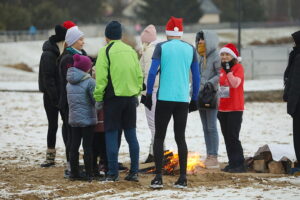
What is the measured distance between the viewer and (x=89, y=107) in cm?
938

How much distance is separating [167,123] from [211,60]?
5.93 feet

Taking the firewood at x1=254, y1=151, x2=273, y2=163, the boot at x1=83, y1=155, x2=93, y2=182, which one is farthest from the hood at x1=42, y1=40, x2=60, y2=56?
the firewood at x1=254, y1=151, x2=273, y2=163

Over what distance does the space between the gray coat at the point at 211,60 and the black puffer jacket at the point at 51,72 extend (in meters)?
2.00

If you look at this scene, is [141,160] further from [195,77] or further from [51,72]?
[195,77]

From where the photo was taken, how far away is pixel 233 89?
34.0 feet

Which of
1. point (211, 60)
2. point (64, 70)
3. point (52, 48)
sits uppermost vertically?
point (52, 48)

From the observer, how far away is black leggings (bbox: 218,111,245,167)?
1036 cm

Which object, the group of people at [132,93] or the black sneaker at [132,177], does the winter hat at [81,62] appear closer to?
the group of people at [132,93]

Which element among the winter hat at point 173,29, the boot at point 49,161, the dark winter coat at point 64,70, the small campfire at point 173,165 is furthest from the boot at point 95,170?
the winter hat at point 173,29

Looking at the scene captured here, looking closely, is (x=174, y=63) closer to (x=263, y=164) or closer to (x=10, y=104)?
(x=263, y=164)

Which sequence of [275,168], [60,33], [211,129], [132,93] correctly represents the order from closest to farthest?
1. [132,93]
2. [275,168]
3. [60,33]
4. [211,129]

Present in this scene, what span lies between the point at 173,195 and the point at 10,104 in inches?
472

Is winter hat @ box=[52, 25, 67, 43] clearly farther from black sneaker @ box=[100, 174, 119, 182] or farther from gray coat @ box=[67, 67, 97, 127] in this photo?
black sneaker @ box=[100, 174, 119, 182]

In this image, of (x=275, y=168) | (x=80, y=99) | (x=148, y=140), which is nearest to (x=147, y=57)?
(x=80, y=99)
